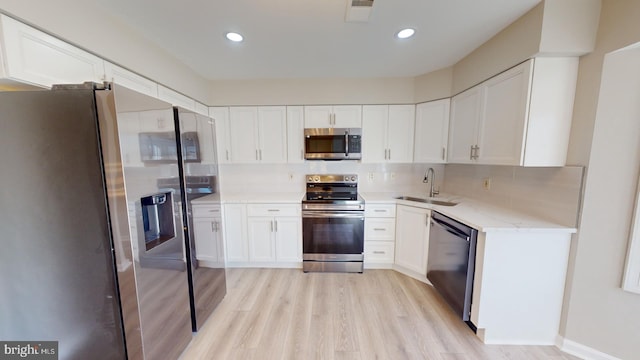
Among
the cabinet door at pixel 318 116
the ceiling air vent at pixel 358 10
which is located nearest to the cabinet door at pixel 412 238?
the cabinet door at pixel 318 116

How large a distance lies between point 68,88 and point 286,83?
7.17 ft

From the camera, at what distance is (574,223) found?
160cm

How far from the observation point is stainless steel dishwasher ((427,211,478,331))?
1.82m

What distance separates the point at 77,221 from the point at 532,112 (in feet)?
9.91

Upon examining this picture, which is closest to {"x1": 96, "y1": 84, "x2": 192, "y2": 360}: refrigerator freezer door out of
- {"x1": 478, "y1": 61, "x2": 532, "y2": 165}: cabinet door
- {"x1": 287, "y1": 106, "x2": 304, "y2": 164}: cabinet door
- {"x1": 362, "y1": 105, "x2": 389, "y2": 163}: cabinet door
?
{"x1": 287, "y1": 106, "x2": 304, "y2": 164}: cabinet door

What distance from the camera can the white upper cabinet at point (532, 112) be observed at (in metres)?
1.64

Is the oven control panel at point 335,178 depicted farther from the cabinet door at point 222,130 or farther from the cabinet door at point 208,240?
the cabinet door at point 208,240

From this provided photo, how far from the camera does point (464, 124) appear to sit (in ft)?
7.86

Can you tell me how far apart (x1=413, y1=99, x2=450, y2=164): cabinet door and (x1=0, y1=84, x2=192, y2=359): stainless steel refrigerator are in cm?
Result: 282

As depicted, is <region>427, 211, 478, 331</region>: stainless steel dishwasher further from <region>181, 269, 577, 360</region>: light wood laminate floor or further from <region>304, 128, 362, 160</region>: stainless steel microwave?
<region>304, 128, 362, 160</region>: stainless steel microwave

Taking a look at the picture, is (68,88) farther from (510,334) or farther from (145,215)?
(510,334)

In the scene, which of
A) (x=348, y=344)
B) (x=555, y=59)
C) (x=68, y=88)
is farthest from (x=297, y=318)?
(x=555, y=59)

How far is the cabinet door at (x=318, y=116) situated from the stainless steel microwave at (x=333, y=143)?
133mm

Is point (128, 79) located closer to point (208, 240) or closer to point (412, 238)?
point (208, 240)
